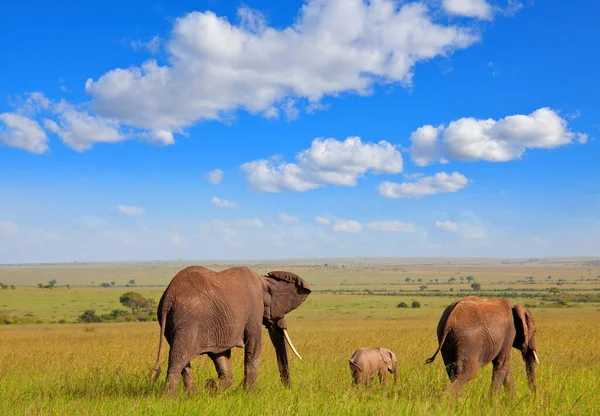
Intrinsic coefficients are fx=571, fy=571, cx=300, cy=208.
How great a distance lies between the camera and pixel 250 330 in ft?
32.6

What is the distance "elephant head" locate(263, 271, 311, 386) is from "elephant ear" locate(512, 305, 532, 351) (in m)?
3.80

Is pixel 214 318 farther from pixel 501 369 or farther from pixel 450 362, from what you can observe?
pixel 501 369

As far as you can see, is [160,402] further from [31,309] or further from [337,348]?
[31,309]

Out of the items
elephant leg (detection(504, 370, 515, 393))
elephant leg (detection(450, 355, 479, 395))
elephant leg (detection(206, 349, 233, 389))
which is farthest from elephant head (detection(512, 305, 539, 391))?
elephant leg (detection(206, 349, 233, 389))

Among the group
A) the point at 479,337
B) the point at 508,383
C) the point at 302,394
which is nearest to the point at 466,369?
the point at 479,337

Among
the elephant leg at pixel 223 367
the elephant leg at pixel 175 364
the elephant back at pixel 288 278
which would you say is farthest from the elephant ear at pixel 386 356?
the elephant leg at pixel 175 364

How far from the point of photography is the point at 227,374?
9.87 metres

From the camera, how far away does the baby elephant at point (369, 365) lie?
1043 centimetres

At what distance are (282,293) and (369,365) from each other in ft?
6.87

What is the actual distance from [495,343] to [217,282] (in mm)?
4782

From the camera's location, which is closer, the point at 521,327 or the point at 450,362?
the point at 450,362

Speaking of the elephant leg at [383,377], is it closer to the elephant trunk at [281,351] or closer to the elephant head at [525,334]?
the elephant trunk at [281,351]

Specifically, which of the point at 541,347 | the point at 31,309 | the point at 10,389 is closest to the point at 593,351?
the point at 541,347

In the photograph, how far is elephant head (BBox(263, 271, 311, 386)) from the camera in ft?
35.3
